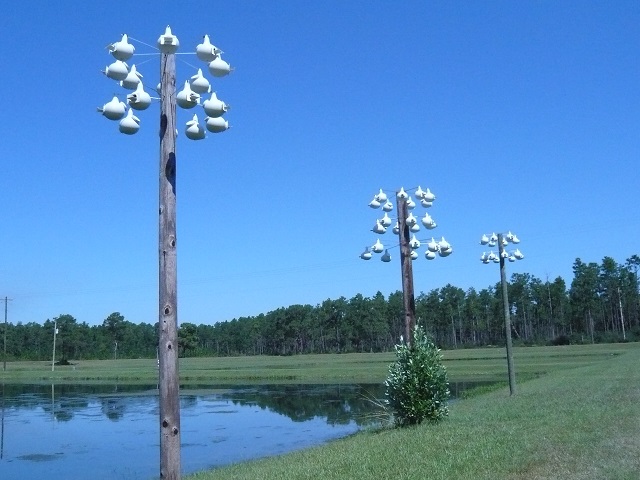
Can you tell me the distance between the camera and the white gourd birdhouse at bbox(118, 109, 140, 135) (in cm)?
859

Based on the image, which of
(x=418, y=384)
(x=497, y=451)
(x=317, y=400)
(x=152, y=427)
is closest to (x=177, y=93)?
(x=497, y=451)

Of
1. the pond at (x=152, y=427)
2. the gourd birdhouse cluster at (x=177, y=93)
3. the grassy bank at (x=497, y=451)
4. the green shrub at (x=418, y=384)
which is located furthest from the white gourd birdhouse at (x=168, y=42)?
the pond at (x=152, y=427)

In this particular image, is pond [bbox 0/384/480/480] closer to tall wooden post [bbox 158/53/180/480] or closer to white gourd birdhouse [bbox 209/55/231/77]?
tall wooden post [bbox 158/53/180/480]

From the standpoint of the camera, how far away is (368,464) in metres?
11.3

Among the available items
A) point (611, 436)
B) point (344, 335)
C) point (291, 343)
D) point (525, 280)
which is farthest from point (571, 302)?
point (611, 436)

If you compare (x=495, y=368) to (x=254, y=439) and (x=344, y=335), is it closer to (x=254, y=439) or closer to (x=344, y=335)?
(x=254, y=439)

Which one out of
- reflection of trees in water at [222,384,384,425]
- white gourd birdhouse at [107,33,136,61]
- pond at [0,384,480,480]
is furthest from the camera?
reflection of trees in water at [222,384,384,425]

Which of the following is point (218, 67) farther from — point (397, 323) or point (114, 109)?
point (397, 323)

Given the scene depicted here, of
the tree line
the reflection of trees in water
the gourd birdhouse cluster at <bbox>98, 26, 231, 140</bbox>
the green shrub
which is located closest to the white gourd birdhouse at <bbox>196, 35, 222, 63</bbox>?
the gourd birdhouse cluster at <bbox>98, 26, 231, 140</bbox>

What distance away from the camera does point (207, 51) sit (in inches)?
324

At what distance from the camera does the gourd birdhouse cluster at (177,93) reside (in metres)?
8.25

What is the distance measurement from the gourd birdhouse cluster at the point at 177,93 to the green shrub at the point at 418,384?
9365mm

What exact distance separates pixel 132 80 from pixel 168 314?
102 inches

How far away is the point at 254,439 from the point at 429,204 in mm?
9476
